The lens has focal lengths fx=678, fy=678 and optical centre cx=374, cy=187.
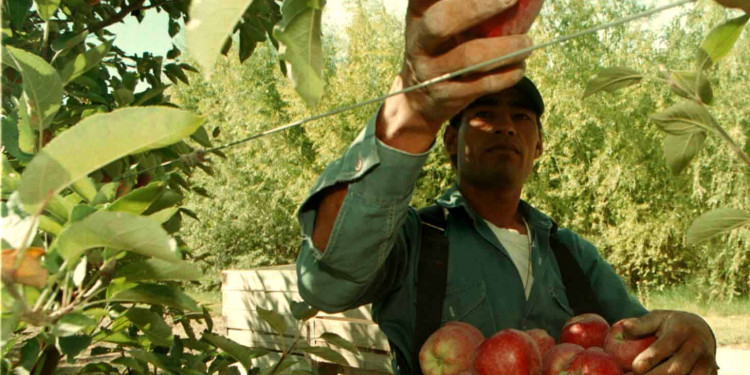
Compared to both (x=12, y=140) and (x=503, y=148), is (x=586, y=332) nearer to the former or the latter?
(x=503, y=148)

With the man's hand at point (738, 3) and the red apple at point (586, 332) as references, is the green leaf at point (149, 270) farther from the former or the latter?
the red apple at point (586, 332)

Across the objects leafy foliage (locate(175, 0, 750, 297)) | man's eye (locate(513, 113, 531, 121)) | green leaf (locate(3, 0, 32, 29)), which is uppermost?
leafy foliage (locate(175, 0, 750, 297))

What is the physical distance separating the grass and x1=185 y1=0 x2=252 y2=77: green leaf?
8.77 m

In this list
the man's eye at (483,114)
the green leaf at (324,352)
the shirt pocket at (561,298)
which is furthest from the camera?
the man's eye at (483,114)

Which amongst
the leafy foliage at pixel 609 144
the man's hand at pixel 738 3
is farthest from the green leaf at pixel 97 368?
the leafy foliage at pixel 609 144

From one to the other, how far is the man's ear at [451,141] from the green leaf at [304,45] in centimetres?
182

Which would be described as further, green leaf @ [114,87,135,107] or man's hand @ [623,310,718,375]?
green leaf @ [114,87,135,107]

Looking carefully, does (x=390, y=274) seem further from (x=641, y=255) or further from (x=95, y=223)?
(x=641, y=255)

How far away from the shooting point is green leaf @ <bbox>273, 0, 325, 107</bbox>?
63cm

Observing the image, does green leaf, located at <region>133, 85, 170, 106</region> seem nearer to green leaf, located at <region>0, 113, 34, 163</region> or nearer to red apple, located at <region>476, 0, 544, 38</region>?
green leaf, located at <region>0, 113, 34, 163</region>

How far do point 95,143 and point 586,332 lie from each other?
1192 millimetres

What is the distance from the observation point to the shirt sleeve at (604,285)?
212 cm

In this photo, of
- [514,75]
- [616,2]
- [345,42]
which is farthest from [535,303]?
[345,42]

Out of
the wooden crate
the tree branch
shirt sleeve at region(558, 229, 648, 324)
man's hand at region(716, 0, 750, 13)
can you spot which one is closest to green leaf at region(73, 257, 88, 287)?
man's hand at region(716, 0, 750, 13)
